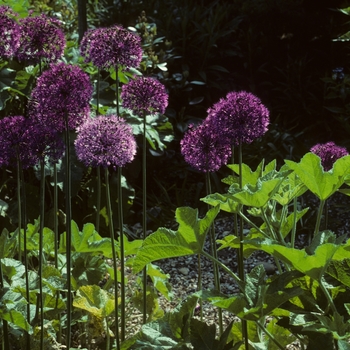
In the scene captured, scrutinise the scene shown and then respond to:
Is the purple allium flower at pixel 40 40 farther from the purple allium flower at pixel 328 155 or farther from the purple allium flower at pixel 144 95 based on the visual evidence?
the purple allium flower at pixel 328 155

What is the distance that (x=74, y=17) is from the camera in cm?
650

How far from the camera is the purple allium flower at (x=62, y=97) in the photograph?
6.01ft

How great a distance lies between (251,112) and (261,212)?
0.28m

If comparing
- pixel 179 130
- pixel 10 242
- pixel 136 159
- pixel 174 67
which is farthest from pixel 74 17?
pixel 10 242

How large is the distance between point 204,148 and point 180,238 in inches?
17.9

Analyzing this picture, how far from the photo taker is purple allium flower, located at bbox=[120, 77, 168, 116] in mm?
2156

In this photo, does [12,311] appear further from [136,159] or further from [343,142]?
[343,142]

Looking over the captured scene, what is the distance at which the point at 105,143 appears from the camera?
186 centimetres

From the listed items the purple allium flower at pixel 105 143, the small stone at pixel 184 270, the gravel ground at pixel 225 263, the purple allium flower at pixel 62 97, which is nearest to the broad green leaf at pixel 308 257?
the purple allium flower at pixel 105 143

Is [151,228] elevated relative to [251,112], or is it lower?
lower

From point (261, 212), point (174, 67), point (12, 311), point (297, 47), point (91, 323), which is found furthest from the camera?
point (297, 47)

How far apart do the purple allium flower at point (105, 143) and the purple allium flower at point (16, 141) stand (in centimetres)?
14

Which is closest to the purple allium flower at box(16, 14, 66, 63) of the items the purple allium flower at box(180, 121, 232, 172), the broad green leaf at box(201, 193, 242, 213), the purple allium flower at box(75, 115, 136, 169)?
the purple allium flower at box(75, 115, 136, 169)

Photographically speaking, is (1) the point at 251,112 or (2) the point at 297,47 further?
(2) the point at 297,47
